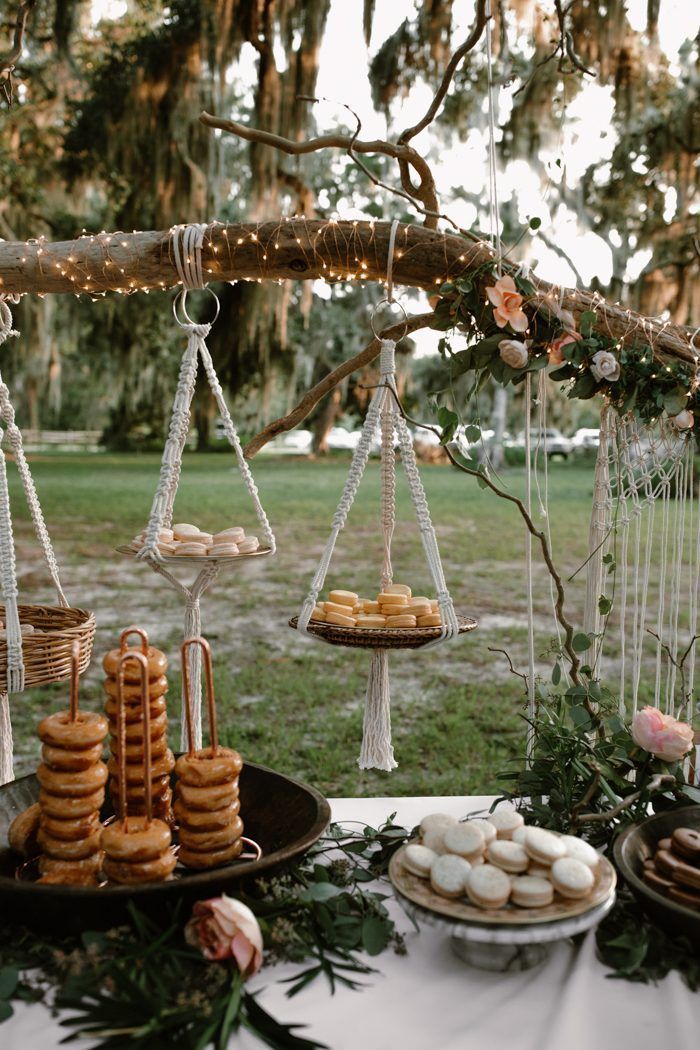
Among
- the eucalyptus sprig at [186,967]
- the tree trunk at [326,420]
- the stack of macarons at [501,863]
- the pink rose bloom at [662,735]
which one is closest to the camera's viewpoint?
the eucalyptus sprig at [186,967]

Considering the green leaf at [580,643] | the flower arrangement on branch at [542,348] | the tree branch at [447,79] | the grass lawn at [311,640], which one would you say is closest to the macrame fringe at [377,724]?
the grass lawn at [311,640]

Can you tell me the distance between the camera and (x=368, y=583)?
7.05 meters

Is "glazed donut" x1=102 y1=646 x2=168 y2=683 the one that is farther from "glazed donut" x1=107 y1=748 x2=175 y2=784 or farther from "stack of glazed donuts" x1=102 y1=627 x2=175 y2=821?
"glazed donut" x1=107 y1=748 x2=175 y2=784

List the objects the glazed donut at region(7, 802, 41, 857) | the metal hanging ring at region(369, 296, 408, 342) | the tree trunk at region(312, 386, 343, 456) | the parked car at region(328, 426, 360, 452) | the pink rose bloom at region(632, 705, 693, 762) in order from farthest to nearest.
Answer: the parked car at region(328, 426, 360, 452) → the tree trunk at region(312, 386, 343, 456) → the metal hanging ring at region(369, 296, 408, 342) → the pink rose bloom at region(632, 705, 693, 762) → the glazed donut at region(7, 802, 41, 857)

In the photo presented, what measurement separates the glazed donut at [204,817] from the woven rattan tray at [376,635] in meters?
0.50

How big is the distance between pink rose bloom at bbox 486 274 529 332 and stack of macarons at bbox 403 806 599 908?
2.93ft

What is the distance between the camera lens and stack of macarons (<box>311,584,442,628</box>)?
1820 millimetres

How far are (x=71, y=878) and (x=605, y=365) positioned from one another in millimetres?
1278

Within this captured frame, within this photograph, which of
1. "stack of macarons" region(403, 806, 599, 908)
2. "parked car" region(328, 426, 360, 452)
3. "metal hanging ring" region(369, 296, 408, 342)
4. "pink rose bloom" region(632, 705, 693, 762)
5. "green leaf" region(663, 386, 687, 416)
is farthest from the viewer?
"parked car" region(328, 426, 360, 452)

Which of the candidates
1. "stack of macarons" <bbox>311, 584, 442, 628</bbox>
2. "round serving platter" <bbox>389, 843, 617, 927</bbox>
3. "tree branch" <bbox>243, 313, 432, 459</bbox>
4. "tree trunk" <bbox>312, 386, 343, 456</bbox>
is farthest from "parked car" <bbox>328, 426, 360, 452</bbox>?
"round serving platter" <bbox>389, 843, 617, 927</bbox>

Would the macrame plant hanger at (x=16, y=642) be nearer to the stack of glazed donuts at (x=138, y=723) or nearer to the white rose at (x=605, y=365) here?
the stack of glazed donuts at (x=138, y=723)

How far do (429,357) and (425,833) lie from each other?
65.3ft

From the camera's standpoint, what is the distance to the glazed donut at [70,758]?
1.23 meters

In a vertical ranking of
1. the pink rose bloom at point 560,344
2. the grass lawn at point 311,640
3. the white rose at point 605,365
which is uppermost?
the pink rose bloom at point 560,344
